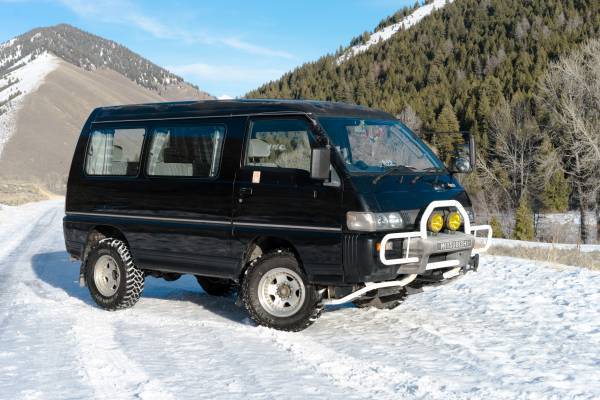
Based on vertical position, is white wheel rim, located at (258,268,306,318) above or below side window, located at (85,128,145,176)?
below

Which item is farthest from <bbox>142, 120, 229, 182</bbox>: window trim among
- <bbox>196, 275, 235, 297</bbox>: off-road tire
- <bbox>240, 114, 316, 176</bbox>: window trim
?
<bbox>196, 275, 235, 297</bbox>: off-road tire

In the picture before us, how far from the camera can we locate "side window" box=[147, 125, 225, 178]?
7.26 m

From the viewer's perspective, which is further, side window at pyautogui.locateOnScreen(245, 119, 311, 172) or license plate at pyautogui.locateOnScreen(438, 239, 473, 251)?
side window at pyautogui.locateOnScreen(245, 119, 311, 172)

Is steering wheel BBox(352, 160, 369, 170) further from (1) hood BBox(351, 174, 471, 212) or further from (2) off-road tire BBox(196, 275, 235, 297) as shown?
(2) off-road tire BBox(196, 275, 235, 297)

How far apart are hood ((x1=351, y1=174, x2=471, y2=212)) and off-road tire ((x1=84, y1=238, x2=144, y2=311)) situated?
3.24m

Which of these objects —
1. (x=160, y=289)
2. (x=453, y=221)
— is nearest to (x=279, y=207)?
(x=453, y=221)

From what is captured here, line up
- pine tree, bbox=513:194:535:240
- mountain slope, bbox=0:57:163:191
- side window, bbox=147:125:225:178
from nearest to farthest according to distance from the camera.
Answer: side window, bbox=147:125:225:178 < pine tree, bbox=513:194:535:240 < mountain slope, bbox=0:57:163:191

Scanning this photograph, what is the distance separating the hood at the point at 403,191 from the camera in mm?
6124

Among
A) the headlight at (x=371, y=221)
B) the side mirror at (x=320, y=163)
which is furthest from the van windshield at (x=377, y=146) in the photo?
the headlight at (x=371, y=221)

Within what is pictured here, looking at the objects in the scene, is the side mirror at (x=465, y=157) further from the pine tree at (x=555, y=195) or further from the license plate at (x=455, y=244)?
the pine tree at (x=555, y=195)

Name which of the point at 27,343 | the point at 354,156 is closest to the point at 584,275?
the point at 354,156

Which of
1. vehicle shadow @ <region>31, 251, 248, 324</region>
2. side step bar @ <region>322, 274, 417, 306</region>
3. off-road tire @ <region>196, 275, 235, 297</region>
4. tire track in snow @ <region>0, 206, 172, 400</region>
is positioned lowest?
tire track in snow @ <region>0, 206, 172, 400</region>

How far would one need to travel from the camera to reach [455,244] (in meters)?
6.48

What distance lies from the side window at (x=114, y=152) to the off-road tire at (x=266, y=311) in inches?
87.6
